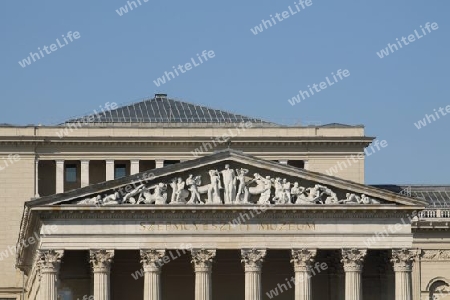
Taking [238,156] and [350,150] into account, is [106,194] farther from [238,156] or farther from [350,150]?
[350,150]

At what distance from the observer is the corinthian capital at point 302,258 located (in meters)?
147

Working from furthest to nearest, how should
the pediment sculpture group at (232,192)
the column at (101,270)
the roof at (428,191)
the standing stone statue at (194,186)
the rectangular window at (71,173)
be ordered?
the rectangular window at (71,173) → the roof at (428,191) → the standing stone statue at (194,186) → the pediment sculpture group at (232,192) → the column at (101,270)

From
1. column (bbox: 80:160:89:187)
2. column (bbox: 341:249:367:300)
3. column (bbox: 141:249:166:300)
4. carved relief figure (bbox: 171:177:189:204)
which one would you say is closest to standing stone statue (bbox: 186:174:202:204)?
carved relief figure (bbox: 171:177:189:204)

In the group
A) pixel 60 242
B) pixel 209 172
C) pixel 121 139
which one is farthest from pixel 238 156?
pixel 121 139

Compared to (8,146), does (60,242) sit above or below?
below

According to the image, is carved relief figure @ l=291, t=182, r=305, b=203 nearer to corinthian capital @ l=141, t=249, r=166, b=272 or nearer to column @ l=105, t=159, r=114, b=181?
corinthian capital @ l=141, t=249, r=166, b=272

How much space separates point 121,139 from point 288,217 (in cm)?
3199

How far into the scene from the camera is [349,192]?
147750mm

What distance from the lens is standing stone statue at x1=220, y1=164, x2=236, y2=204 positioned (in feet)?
482

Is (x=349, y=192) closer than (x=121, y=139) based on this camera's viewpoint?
Yes

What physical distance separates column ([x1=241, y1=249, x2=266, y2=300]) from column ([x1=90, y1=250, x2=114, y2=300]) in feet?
29.3

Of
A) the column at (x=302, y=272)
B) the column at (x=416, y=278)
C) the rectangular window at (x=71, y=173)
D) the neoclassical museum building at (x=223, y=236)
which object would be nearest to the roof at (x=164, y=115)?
the rectangular window at (x=71, y=173)

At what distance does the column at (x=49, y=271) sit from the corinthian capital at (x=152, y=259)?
5.45 metres

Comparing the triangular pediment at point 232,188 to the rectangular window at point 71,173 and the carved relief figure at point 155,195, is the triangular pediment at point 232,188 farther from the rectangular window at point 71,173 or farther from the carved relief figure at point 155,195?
the rectangular window at point 71,173
